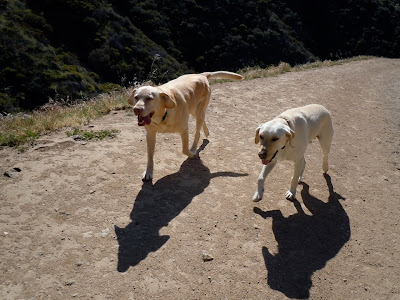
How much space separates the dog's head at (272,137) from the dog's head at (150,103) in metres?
1.21

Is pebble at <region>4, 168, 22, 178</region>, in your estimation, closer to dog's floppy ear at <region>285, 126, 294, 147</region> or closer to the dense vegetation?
dog's floppy ear at <region>285, 126, 294, 147</region>

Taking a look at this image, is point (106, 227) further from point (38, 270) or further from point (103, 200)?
point (38, 270)

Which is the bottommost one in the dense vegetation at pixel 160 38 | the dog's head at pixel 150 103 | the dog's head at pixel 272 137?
the dense vegetation at pixel 160 38

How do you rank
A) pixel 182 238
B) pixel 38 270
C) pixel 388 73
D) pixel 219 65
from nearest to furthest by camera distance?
pixel 38 270 → pixel 182 238 → pixel 388 73 → pixel 219 65

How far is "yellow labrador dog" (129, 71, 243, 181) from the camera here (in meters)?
4.17

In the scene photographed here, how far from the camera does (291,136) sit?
3.97m

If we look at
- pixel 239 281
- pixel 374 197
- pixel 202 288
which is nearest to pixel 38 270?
pixel 202 288

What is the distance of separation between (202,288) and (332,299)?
1.24m

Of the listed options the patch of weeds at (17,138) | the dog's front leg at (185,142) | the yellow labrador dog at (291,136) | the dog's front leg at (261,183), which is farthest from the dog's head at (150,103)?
the patch of weeds at (17,138)

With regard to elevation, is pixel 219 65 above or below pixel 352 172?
below

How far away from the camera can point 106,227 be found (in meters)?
3.91

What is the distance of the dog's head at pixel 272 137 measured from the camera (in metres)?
3.88

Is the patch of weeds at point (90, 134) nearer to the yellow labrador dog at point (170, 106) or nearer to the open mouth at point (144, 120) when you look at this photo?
the yellow labrador dog at point (170, 106)

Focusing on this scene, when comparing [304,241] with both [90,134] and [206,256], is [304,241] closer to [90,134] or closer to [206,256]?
[206,256]
